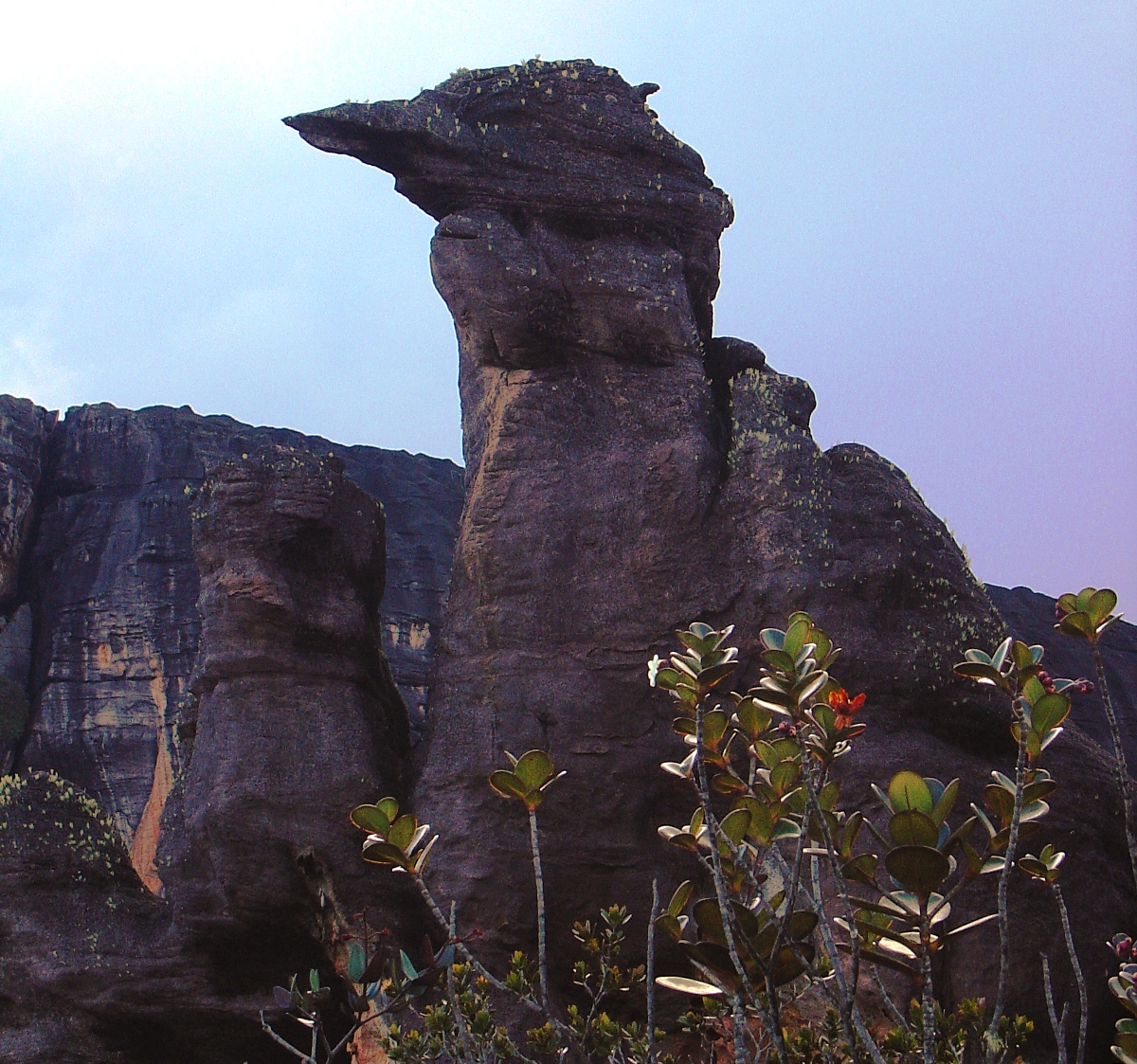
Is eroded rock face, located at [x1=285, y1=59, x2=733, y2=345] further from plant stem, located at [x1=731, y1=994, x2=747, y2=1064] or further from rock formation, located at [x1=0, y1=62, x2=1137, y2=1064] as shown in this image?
plant stem, located at [x1=731, y1=994, x2=747, y2=1064]

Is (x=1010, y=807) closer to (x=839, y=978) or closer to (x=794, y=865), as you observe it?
(x=794, y=865)

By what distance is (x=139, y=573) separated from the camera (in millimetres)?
20516

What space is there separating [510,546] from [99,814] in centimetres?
315

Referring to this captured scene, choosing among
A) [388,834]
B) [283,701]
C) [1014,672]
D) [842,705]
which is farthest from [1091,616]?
[283,701]

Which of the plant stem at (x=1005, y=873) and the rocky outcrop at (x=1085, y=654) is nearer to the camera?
the plant stem at (x=1005, y=873)

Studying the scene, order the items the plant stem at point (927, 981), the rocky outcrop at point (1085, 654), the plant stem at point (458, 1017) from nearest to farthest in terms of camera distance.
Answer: the plant stem at point (927, 981) < the plant stem at point (458, 1017) < the rocky outcrop at point (1085, 654)

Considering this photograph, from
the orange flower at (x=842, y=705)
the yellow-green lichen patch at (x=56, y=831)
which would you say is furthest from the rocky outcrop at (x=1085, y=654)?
the orange flower at (x=842, y=705)

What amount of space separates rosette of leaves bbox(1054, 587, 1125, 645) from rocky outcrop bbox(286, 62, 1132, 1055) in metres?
2.85

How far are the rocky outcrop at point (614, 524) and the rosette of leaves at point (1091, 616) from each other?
2853 millimetres

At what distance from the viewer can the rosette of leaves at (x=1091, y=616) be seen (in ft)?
14.2

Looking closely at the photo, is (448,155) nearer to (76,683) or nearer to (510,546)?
(510,546)

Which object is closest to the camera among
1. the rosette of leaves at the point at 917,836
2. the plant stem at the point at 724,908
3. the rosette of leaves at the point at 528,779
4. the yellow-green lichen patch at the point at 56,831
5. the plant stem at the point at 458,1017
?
the rosette of leaves at the point at 917,836

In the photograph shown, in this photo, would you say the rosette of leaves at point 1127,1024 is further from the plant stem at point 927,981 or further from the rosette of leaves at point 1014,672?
the rosette of leaves at point 1014,672

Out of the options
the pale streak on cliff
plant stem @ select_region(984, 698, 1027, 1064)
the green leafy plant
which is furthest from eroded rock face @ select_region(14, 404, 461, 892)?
plant stem @ select_region(984, 698, 1027, 1064)
